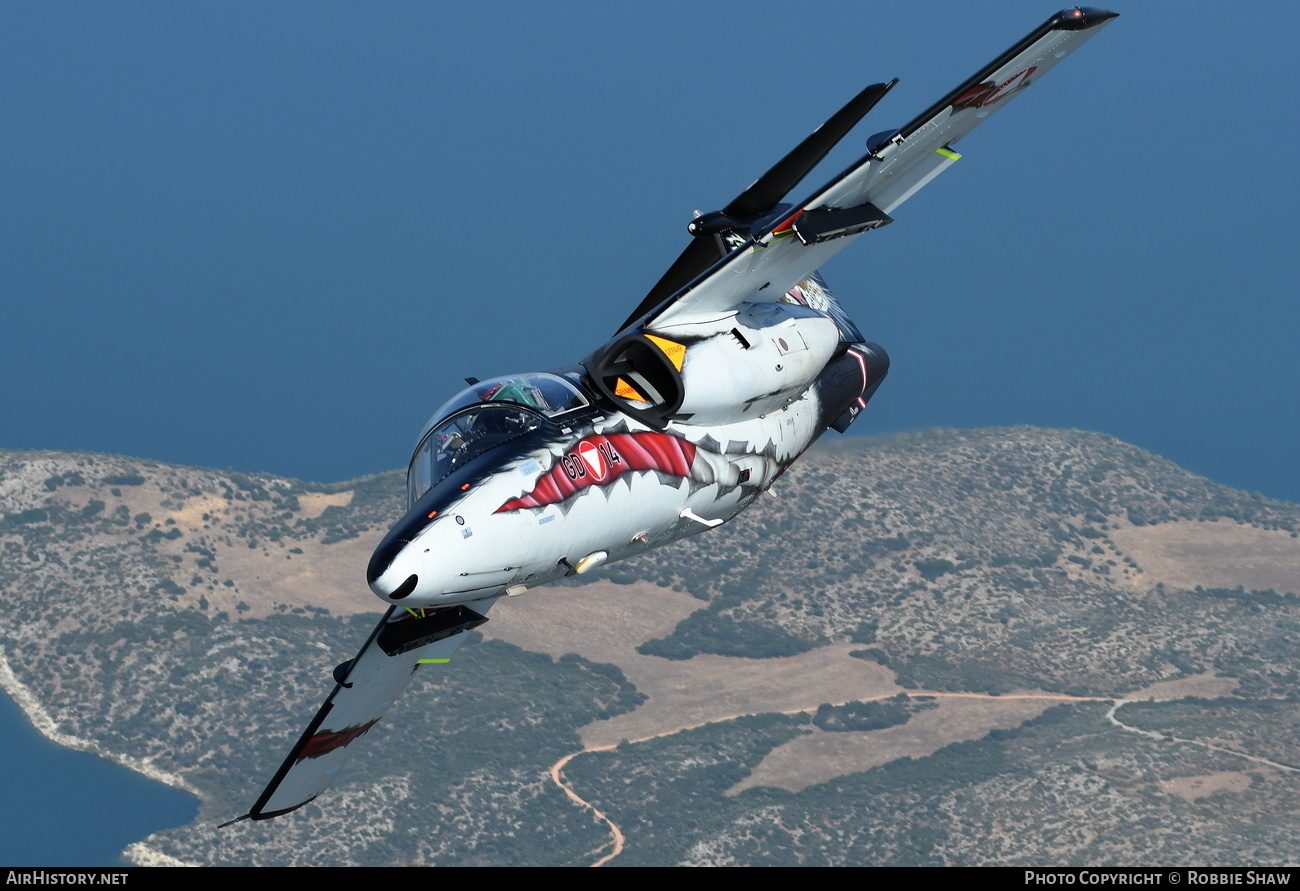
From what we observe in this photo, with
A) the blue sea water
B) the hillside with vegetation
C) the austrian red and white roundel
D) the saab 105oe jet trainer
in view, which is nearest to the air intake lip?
the saab 105oe jet trainer

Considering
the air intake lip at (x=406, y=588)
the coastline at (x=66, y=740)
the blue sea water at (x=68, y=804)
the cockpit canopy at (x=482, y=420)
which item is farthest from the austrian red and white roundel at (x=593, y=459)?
the blue sea water at (x=68, y=804)

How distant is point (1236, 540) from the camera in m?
188

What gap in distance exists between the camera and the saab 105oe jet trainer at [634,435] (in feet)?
96.3

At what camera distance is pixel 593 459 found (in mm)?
31297

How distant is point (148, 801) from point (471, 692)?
33.3 meters

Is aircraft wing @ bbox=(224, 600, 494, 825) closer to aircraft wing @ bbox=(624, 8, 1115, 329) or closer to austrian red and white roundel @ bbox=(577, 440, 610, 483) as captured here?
austrian red and white roundel @ bbox=(577, 440, 610, 483)

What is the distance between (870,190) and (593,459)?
923 centimetres

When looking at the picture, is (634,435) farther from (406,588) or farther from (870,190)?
(870,190)

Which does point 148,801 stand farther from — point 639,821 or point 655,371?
point 655,371

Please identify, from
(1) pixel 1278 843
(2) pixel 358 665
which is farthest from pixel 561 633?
(2) pixel 358 665

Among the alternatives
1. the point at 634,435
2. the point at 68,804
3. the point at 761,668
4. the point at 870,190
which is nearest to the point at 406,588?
the point at 634,435

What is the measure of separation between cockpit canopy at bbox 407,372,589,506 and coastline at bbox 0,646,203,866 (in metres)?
111

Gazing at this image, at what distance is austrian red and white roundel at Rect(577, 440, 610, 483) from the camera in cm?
3117

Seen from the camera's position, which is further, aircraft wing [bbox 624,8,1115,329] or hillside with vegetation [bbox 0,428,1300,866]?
hillside with vegetation [bbox 0,428,1300,866]
